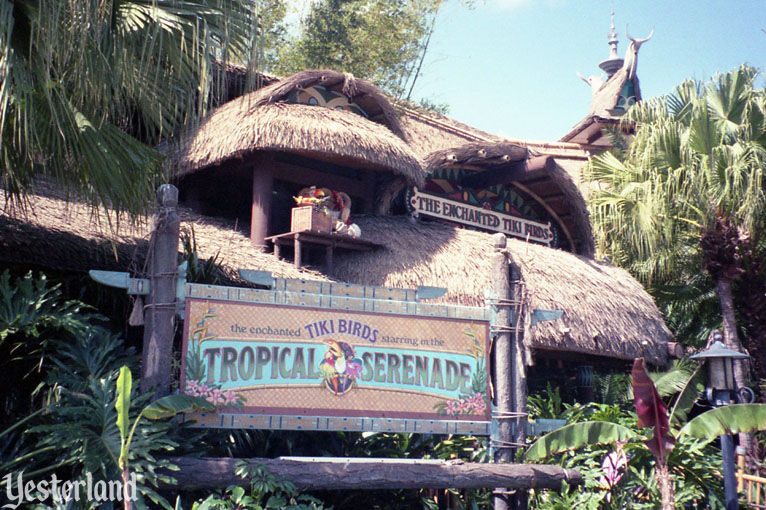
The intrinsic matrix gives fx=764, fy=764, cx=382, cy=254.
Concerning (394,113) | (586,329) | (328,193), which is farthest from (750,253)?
(328,193)

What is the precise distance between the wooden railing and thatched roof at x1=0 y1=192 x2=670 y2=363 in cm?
266

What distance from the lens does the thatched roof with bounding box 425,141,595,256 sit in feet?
37.8

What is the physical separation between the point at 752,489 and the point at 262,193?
644 centimetres

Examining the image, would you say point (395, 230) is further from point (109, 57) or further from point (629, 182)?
point (109, 57)

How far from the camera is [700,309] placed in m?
14.0

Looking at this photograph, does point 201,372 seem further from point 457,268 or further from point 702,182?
point 702,182

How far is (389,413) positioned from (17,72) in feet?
12.3

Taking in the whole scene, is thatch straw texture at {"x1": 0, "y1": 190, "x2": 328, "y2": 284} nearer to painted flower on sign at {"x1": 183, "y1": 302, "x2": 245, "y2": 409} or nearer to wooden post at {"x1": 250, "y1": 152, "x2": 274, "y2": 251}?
painted flower on sign at {"x1": 183, "y1": 302, "x2": 245, "y2": 409}

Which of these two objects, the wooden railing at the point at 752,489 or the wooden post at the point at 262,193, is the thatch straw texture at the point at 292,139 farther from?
the wooden railing at the point at 752,489

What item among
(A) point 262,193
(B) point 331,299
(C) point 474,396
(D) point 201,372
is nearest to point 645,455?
(C) point 474,396

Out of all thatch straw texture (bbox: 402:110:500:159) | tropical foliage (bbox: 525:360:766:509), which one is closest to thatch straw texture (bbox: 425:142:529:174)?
thatch straw texture (bbox: 402:110:500:159)

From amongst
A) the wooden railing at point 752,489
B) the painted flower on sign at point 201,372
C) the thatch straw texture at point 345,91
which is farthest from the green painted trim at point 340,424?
the thatch straw texture at point 345,91

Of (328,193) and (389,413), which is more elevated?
(328,193)

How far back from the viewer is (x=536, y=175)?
12.2m
